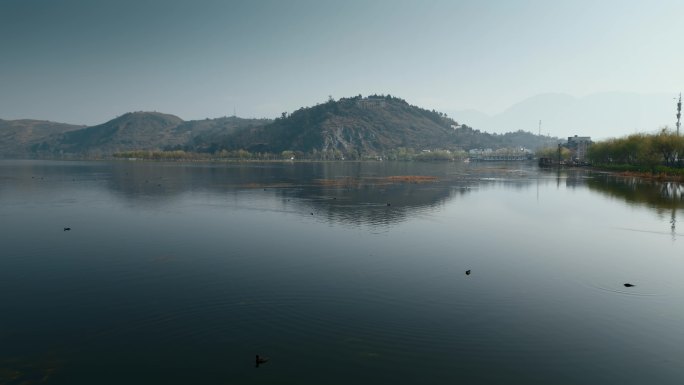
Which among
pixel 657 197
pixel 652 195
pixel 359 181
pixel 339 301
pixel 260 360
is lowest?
pixel 260 360

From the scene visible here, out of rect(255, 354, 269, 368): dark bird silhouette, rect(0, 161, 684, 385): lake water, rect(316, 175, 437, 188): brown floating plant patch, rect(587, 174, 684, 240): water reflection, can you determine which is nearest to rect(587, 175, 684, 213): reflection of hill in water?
rect(587, 174, 684, 240): water reflection

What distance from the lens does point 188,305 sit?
23.9 m

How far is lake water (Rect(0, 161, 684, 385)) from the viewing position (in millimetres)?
17469

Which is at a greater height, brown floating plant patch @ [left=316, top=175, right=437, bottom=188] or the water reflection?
brown floating plant patch @ [left=316, top=175, right=437, bottom=188]

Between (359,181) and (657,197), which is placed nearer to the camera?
(657,197)

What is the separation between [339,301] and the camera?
24656 millimetres

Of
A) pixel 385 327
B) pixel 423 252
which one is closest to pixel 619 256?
pixel 423 252

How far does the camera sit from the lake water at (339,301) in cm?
1747

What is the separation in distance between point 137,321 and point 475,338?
16696 mm

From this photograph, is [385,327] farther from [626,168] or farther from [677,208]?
[626,168]

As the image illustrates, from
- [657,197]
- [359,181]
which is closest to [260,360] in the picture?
[657,197]

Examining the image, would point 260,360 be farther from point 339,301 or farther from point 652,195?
point 652,195

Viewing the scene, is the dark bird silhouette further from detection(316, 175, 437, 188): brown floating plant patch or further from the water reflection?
detection(316, 175, 437, 188): brown floating plant patch

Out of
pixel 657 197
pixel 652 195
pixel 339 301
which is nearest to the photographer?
pixel 339 301
